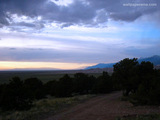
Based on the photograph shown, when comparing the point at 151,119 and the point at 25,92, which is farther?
the point at 25,92

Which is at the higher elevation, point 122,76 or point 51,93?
point 122,76

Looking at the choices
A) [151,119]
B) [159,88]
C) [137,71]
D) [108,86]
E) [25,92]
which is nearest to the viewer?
[151,119]

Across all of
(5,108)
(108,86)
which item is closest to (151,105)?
(5,108)

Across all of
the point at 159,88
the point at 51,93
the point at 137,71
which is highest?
the point at 137,71

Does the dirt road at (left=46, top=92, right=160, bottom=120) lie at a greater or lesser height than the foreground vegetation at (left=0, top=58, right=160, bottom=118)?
lesser

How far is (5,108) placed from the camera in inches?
574

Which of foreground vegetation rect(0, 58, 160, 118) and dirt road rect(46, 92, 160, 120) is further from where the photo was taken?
foreground vegetation rect(0, 58, 160, 118)

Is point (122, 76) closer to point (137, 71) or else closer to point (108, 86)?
point (137, 71)

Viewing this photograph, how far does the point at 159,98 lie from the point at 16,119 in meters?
10.6

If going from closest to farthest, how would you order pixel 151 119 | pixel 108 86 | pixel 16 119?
1. pixel 151 119
2. pixel 16 119
3. pixel 108 86

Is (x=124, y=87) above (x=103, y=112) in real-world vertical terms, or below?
above

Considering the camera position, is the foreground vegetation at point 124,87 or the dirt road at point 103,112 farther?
the foreground vegetation at point 124,87

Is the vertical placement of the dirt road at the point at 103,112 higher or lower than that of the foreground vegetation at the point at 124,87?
lower

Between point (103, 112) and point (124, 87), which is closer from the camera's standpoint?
point (103, 112)
